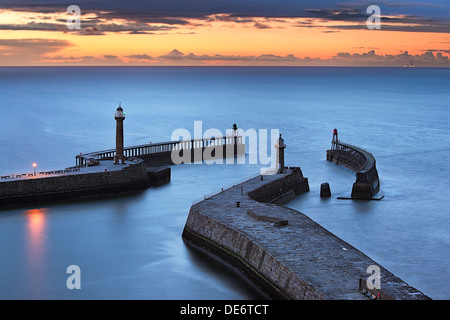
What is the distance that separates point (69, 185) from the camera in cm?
5291

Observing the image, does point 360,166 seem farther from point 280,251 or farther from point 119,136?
point 280,251

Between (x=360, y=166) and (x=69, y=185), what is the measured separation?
27249 mm

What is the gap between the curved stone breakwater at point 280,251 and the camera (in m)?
28.4

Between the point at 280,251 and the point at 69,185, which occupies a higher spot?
the point at 280,251

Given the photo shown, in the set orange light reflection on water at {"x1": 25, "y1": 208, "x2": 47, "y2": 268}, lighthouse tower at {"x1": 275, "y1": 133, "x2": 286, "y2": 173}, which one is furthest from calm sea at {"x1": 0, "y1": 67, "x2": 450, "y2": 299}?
lighthouse tower at {"x1": 275, "y1": 133, "x2": 286, "y2": 173}

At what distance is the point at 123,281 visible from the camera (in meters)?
36.2

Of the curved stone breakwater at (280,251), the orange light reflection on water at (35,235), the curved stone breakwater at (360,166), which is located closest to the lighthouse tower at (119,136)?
the orange light reflection on water at (35,235)

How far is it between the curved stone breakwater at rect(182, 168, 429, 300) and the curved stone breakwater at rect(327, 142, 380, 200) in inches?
439

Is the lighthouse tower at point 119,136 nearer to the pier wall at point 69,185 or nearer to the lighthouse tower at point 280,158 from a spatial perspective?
the pier wall at point 69,185

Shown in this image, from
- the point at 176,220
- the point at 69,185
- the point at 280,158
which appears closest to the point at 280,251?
the point at 176,220

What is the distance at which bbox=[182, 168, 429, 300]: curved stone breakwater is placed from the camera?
28406mm

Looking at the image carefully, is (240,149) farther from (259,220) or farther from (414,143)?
(259,220)
